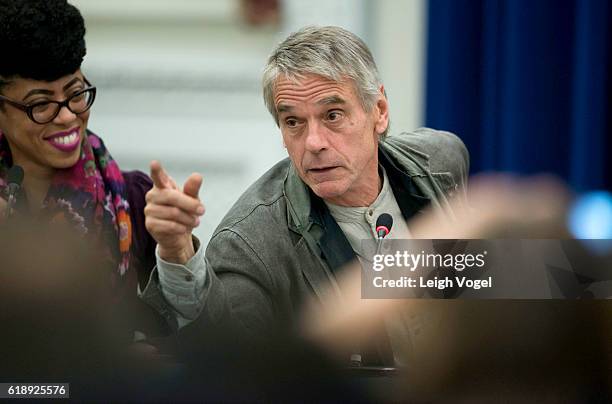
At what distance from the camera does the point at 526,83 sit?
261cm

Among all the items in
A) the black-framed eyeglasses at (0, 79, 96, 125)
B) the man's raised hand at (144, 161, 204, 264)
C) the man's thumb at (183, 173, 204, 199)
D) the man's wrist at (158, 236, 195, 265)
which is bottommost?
the man's wrist at (158, 236, 195, 265)

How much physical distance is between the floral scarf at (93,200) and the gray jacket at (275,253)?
14 cm

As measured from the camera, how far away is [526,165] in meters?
2.60

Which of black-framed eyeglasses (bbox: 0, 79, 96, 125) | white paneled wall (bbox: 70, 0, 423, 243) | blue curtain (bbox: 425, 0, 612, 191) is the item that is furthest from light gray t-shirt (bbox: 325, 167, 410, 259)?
blue curtain (bbox: 425, 0, 612, 191)

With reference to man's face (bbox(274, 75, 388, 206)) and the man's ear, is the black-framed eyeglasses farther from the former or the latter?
the man's ear

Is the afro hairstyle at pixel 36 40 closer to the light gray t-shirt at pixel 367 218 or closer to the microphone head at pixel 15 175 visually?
the microphone head at pixel 15 175

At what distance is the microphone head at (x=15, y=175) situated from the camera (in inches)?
52.6

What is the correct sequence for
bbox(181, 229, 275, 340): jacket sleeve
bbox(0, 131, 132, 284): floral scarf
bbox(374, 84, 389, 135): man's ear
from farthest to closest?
bbox(374, 84, 389, 135): man's ear → bbox(0, 131, 132, 284): floral scarf → bbox(181, 229, 275, 340): jacket sleeve

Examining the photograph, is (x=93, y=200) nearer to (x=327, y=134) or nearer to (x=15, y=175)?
(x=15, y=175)

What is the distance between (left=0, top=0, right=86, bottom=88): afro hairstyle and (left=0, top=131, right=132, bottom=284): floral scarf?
4.9 inches

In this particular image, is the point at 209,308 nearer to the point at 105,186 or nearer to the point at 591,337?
the point at 105,186

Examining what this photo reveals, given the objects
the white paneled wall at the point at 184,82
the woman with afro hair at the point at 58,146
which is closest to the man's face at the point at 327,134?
the woman with afro hair at the point at 58,146

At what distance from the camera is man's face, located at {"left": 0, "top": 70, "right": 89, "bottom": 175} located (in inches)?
52.7

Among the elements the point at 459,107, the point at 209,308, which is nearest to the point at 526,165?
the point at 459,107
